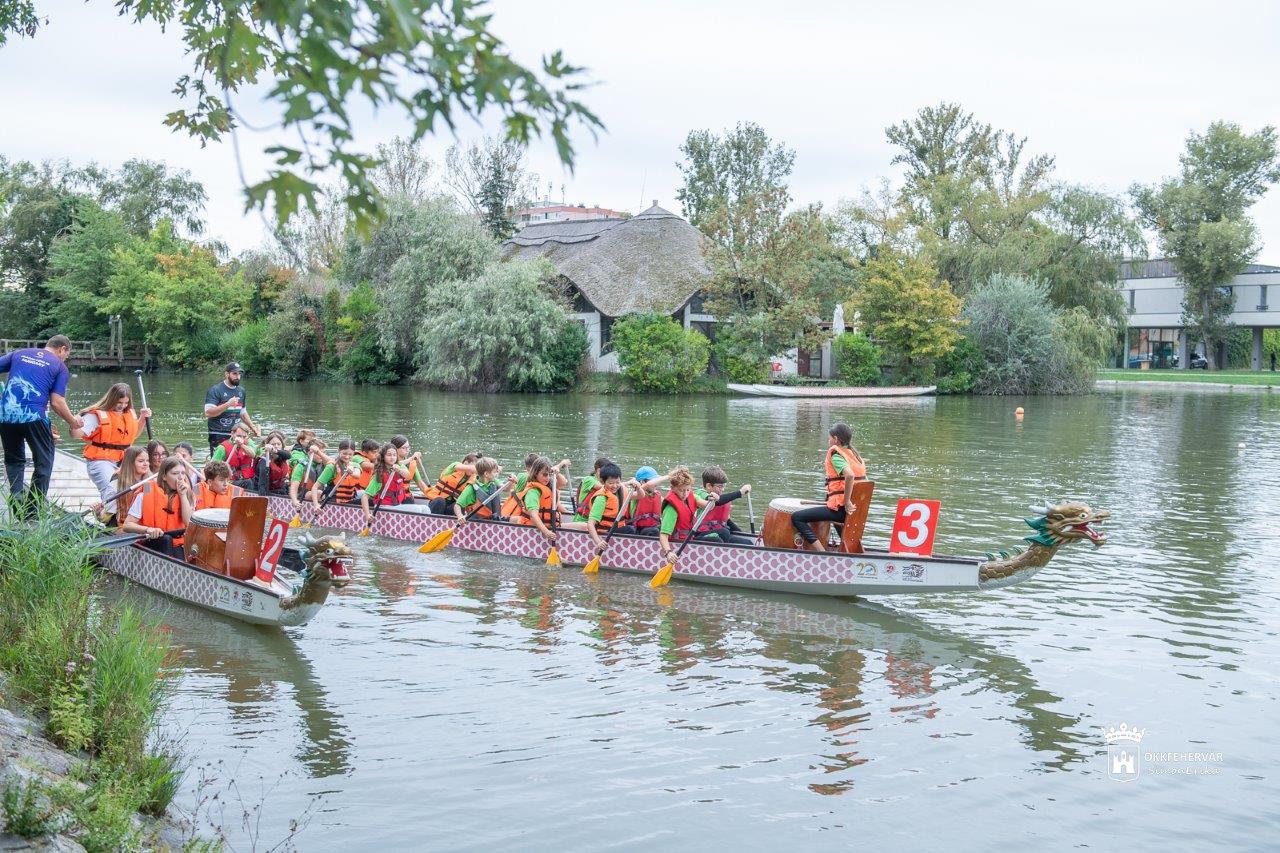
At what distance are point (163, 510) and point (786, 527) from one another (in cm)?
603

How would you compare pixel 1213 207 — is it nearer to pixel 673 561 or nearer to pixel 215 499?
pixel 673 561

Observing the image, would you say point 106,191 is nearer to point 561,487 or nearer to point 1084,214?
point 1084,214

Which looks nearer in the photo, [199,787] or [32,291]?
[199,787]

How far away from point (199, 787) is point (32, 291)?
67.7 meters

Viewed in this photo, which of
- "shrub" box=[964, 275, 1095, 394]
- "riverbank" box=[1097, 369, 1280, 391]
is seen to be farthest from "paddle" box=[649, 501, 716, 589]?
"riverbank" box=[1097, 369, 1280, 391]

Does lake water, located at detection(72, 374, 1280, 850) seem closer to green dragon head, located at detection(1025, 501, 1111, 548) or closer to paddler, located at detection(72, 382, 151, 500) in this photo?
green dragon head, located at detection(1025, 501, 1111, 548)

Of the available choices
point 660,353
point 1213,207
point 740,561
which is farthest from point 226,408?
point 1213,207

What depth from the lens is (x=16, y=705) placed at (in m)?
6.12

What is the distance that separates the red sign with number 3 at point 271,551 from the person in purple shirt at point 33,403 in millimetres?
2633

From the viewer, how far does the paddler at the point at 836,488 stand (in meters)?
10.9

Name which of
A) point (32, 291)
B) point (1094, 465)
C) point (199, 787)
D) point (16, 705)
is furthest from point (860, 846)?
point (32, 291)

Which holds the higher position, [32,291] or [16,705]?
[32,291]

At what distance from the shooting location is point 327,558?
8.52 metres

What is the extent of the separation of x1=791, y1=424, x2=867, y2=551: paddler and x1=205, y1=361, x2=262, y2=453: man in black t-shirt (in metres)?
8.00
